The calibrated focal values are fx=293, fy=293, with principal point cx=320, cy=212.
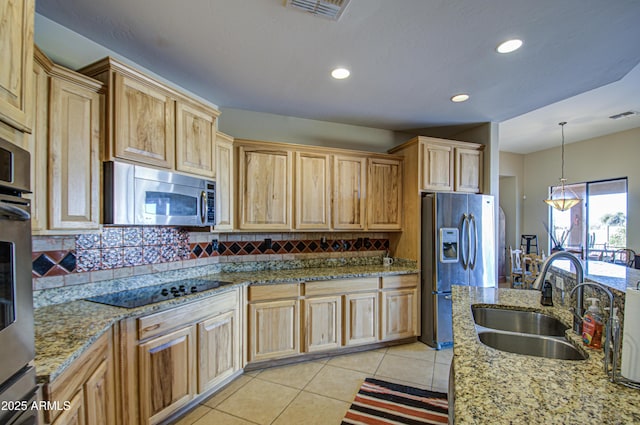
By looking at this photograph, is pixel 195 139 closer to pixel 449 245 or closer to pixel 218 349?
pixel 218 349

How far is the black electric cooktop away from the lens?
1947 millimetres

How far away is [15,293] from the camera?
2.89 feet

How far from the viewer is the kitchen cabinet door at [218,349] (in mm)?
2264

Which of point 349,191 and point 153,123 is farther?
point 349,191

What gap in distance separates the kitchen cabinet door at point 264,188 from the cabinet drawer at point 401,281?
128cm

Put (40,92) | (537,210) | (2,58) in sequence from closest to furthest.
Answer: (2,58) < (40,92) < (537,210)

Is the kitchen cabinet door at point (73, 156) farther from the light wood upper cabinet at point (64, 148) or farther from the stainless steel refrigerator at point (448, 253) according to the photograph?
the stainless steel refrigerator at point (448, 253)

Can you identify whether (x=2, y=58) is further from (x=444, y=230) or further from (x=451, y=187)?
(x=451, y=187)

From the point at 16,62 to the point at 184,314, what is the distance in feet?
5.54

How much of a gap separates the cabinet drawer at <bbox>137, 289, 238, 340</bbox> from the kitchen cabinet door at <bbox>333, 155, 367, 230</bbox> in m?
1.48

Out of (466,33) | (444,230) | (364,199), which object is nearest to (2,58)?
(466,33)

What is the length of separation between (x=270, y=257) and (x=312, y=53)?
2163mm

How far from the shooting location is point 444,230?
11.1ft

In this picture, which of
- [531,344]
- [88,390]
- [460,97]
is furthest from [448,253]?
[88,390]
